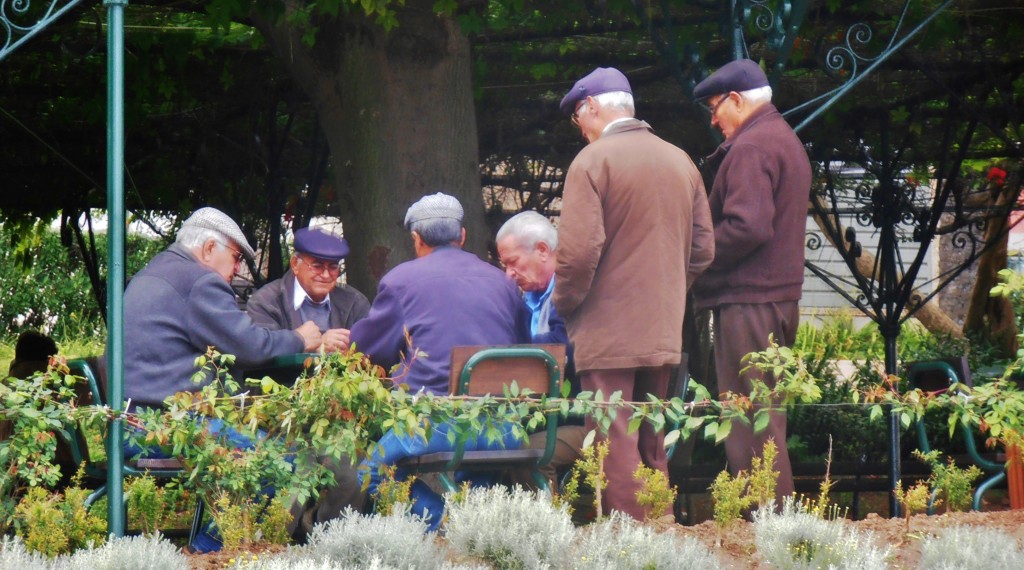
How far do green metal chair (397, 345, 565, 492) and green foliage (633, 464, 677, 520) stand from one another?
1.13 feet

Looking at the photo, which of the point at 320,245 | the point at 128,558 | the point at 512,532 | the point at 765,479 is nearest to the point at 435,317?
the point at 320,245

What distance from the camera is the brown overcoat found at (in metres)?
5.20

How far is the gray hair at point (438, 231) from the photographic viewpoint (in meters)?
5.47

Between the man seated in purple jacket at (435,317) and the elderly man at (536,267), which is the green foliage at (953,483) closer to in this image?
the elderly man at (536,267)

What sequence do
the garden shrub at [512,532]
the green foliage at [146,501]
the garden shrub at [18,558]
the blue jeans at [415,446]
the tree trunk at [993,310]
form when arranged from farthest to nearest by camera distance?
the tree trunk at [993,310], the green foliage at [146,501], the blue jeans at [415,446], the garden shrub at [512,532], the garden shrub at [18,558]

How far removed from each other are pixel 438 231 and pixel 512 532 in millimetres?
1526

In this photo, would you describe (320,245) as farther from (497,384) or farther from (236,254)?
(497,384)

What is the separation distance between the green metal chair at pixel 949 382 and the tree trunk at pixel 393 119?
2023 mm

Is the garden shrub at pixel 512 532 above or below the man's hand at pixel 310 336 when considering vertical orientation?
below

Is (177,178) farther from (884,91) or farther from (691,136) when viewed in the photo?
(884,91)

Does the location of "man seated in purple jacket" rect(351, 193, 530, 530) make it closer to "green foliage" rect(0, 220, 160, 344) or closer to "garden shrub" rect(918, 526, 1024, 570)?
"garden shrub" rect(918, 526, 1024, 570)

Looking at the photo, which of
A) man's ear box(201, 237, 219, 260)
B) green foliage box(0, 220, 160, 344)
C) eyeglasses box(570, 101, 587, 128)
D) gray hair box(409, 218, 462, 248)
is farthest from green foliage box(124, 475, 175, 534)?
green foliage box(0, 220, 160, 344)

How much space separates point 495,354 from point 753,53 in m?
3.74

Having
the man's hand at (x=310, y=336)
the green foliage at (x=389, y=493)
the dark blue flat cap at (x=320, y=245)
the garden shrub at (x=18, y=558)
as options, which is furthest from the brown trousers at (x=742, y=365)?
the garden shrub at (x=18, y=558)
